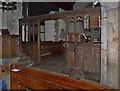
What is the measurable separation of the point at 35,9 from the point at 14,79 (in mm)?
4897

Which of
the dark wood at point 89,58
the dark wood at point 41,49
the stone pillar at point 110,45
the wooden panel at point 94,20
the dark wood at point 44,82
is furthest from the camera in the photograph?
the dark wood at point 41,49

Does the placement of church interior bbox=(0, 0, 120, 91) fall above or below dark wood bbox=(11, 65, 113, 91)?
above

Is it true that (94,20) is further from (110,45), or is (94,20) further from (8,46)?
(8,46)

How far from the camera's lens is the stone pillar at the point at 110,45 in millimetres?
2361

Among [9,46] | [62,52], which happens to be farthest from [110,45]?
[62,52]

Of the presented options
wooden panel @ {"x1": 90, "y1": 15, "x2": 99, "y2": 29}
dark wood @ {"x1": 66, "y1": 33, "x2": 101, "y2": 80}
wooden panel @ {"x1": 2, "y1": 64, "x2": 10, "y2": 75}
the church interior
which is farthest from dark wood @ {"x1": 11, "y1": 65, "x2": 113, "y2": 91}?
wooden panel @ {"x1": 90, "y1": 15, "x2": 99, "y2": 29}

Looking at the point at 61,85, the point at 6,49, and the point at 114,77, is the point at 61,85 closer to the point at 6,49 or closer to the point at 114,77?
the point at 114,77

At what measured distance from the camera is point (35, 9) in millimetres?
7293

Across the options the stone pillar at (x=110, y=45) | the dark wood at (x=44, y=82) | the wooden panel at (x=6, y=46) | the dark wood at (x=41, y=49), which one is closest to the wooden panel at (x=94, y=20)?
the stone pillar at (x=110, y=45)

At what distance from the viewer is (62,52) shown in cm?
813

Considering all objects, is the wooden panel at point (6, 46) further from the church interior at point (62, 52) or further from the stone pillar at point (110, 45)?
the stone pillar at point (110, 45)

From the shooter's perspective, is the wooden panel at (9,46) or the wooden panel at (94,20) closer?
the wooden panel at (94,20)

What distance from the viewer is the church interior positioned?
2.46m

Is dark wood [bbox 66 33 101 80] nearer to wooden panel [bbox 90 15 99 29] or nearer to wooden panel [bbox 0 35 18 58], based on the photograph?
wooden panel [bbox 90 15 99 29]
